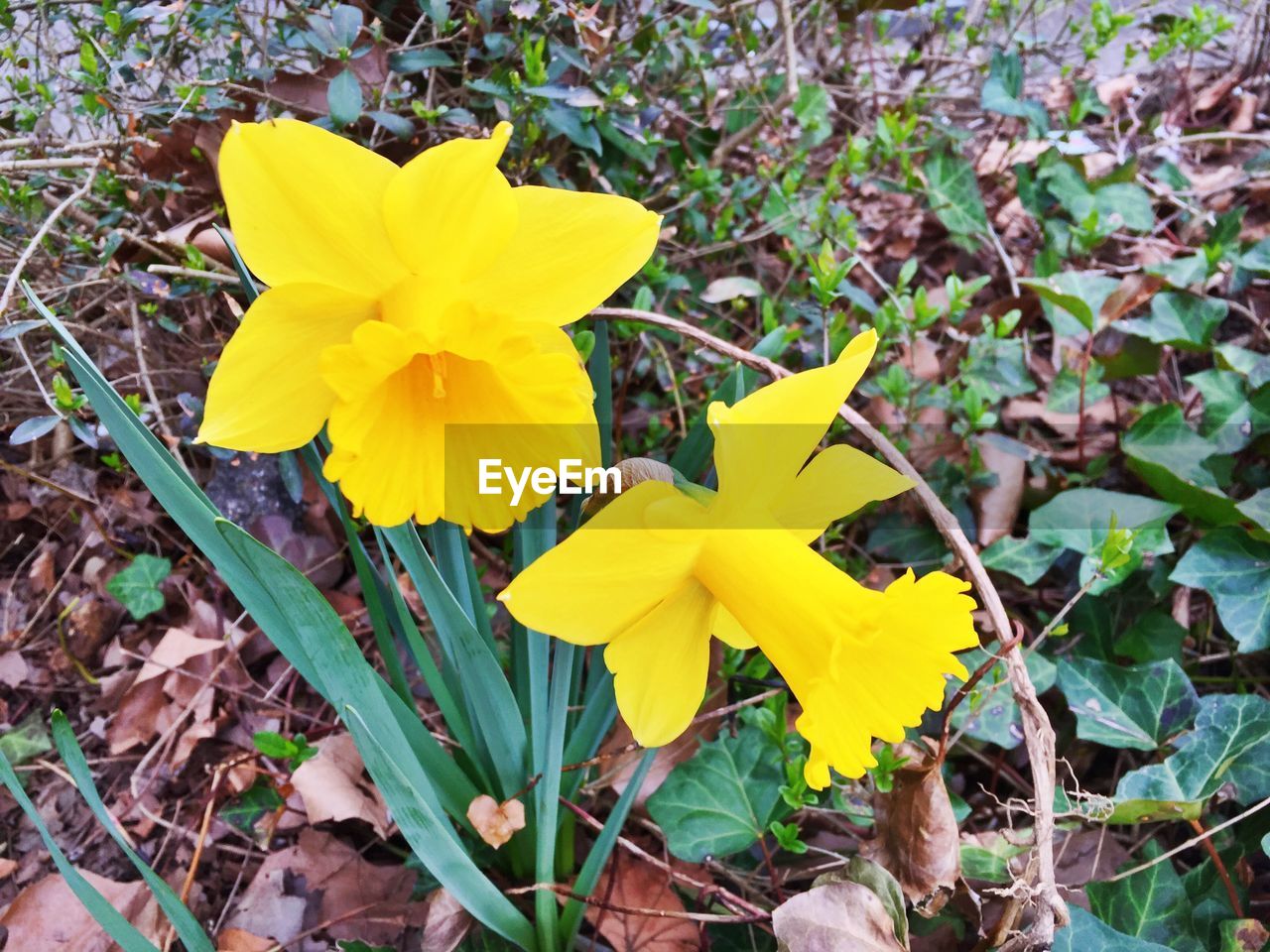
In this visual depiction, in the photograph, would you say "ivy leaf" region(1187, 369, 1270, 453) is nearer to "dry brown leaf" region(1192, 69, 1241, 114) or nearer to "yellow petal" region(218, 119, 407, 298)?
"dry brown leaf" region(1192, 69, 1241, 114)

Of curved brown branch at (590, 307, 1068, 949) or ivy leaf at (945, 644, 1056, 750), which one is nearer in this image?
curved brown branch at (590, 307, 1068, 949)

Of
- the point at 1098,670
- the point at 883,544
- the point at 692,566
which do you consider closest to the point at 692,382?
the point at 883,544

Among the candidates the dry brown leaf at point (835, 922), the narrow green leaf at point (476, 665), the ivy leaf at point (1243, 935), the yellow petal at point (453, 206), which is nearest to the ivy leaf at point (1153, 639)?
the ivy leaf at point (1243, 935)

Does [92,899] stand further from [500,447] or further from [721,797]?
[721,797]

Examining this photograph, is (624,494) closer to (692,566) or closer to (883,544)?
(692,566)

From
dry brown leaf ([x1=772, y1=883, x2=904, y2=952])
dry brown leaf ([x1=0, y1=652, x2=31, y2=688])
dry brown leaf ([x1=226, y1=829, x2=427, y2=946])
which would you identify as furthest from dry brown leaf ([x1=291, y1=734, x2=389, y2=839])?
dry brown leaf ([x1=0, y1=652, x2=31, y2=688])

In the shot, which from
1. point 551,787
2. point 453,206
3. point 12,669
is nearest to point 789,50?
point 453,206
